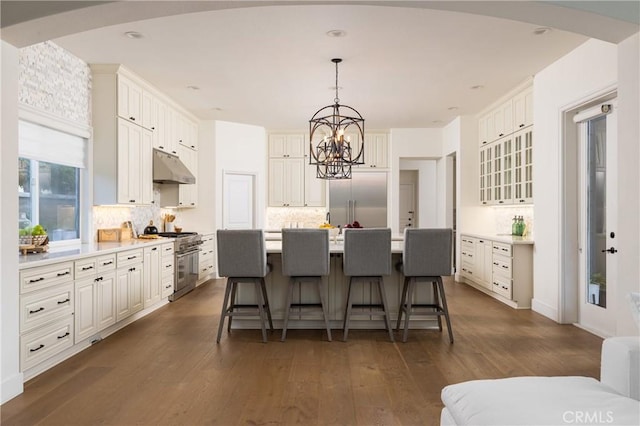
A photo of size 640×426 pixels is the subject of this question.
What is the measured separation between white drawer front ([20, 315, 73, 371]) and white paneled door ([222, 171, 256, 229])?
4603mm

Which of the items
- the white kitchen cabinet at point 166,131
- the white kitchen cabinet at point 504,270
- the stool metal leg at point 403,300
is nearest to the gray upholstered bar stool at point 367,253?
the stool metal leg at point 403,300

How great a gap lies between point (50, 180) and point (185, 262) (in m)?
2.25

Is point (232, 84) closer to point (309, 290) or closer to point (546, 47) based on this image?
point (309, 290)

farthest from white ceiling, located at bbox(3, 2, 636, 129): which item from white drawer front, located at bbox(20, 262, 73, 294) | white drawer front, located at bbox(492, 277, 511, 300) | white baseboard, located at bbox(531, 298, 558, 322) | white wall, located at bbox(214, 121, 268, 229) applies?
white baseboard, located at bbox(531, 298, 558, 322)

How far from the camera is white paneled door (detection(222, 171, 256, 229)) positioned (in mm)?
8164

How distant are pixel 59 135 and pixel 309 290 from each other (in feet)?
9.73

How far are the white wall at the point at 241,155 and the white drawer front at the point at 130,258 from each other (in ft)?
9.97

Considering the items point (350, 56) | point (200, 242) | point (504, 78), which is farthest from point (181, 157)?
point (504, 78)

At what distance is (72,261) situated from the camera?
142 inches

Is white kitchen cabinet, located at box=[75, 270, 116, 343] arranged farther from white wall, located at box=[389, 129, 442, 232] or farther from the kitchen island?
white wall, located at box=[389, 129, 442, 232]

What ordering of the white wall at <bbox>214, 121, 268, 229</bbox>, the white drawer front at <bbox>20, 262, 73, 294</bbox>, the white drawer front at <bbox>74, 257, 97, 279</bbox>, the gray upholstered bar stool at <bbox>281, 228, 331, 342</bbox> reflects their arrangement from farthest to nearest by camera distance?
the white wall at <bbox>214, 121, 268, 229</bbox>
the gray upholstered bar stool at <bbox>281, 228, 331, 342</bbox>
the white drawer front at <bbox>74, 257, 97, 279</bbox>
the white drawer front at <bbox>20, 262, 73, 294</bbox>

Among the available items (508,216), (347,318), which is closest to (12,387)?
(347,318)

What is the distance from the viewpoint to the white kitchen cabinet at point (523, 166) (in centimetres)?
566

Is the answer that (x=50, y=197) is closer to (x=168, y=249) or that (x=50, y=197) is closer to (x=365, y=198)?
(x=168, y=249)
